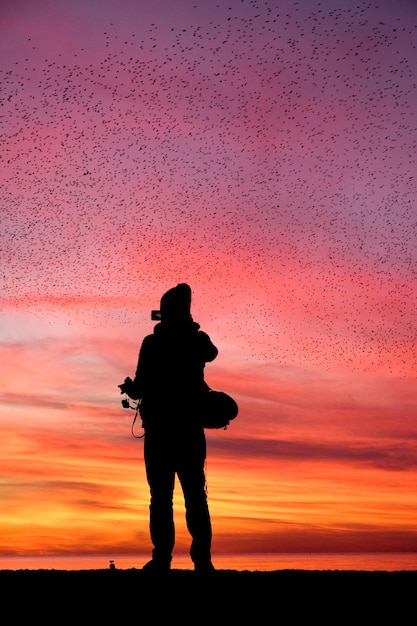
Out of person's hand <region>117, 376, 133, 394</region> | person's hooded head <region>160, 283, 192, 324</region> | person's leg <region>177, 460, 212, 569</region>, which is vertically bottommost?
person's leg <region>177, 460, 212, 569</region>

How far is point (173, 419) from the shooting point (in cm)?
907

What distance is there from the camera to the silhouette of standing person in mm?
9023

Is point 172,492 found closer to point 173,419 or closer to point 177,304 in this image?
point 173,419

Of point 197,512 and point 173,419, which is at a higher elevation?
point 173,419

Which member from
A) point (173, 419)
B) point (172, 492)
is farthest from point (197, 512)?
point (173, 419)

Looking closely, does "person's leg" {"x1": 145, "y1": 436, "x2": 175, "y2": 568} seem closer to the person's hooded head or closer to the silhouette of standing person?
the silhouette of standing person

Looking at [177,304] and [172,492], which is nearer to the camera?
[177,304]

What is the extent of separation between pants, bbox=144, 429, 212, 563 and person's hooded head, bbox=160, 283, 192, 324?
1.14 meters

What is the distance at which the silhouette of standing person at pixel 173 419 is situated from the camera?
9023 mm

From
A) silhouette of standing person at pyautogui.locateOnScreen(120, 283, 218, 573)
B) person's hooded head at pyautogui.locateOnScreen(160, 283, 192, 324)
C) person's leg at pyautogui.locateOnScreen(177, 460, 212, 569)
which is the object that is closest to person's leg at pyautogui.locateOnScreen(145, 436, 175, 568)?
silhouette of standing person at pyautogui.locateOnScreen(120, 283, 218, 573)

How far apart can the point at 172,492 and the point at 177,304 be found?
1.88 metres
